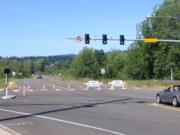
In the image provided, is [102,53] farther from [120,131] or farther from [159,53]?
[120,131]

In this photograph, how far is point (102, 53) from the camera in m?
195

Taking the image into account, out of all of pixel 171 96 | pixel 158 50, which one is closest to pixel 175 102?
pixel 171 96

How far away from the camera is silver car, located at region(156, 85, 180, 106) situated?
3371 cm

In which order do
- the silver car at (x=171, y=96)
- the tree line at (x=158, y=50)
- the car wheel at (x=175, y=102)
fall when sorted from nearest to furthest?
the car wheel at (x=175, y=102)
the silver car at (x=171, y=96)
the tree line at (x=158, y=50)

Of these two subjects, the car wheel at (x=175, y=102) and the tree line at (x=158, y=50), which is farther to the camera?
the tree line at (x=158, y=50)

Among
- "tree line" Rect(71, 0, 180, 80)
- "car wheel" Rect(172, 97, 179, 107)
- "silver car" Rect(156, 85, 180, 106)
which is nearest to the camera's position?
"car wheel" Rect(172, 97, 179, 107)

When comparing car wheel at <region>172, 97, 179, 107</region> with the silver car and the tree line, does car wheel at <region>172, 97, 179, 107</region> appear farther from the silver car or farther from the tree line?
the tree line

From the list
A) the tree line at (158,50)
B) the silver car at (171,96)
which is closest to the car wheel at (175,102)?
the silver car at (171,96)

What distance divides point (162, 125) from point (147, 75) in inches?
4325

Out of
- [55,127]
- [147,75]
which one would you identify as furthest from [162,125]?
[147,75]

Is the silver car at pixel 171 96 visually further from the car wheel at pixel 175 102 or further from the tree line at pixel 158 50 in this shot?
the tree line at pixel 158 50

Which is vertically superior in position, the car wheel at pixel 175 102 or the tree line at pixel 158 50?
the tree line at pixel 158 50

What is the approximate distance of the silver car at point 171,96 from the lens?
33.7 metres

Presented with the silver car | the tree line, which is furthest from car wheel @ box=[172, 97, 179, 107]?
the tree line
